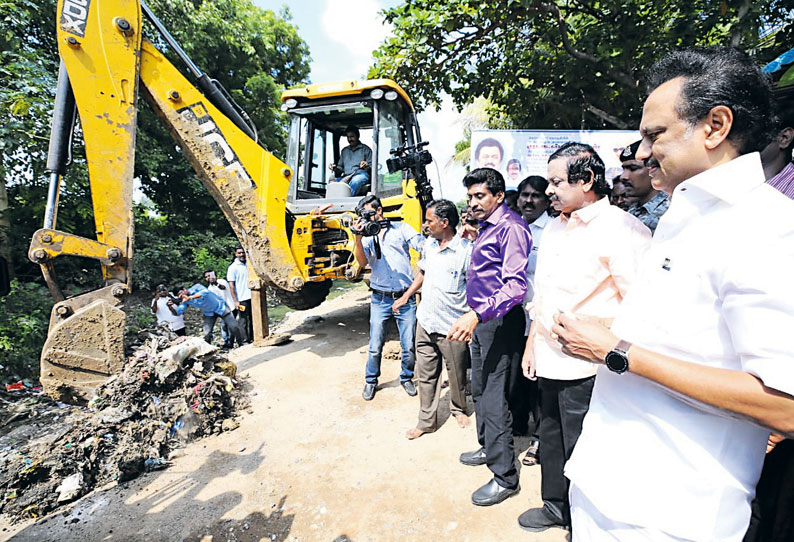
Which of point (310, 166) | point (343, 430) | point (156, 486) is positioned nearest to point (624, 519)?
point (343, 430)

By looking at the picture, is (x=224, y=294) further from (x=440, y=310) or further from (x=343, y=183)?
(x=440, y=310)

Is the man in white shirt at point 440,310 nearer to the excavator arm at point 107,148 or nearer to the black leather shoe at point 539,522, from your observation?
the black leather shoe at point 539,522

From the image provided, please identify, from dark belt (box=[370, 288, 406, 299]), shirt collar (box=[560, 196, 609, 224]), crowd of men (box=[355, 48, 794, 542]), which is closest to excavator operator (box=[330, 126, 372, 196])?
dark belt (box=[370, 288, 406, 299])

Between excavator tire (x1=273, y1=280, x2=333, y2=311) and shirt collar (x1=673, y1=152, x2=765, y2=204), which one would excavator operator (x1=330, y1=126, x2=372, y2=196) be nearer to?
excavator tire (x1=273, y1=280, x2=333, y2=311)

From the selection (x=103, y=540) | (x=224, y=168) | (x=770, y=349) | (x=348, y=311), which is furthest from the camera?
(x=348, y=311)

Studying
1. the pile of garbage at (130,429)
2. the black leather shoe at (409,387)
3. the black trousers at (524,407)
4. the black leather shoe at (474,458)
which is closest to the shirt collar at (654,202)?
the black trousers at (524,407)

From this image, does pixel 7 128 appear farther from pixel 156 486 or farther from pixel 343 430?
pixel 343 430

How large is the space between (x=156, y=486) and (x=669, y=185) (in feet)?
10.9

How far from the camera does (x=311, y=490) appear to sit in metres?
2.43

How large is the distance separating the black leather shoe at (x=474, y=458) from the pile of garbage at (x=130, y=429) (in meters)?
2.02

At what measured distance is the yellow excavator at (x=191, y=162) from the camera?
260 cm

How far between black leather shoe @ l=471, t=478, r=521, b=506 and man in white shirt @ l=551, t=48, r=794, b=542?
4.57ft

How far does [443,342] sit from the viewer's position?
2.82m

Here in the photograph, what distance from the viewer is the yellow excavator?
8.54 ft
